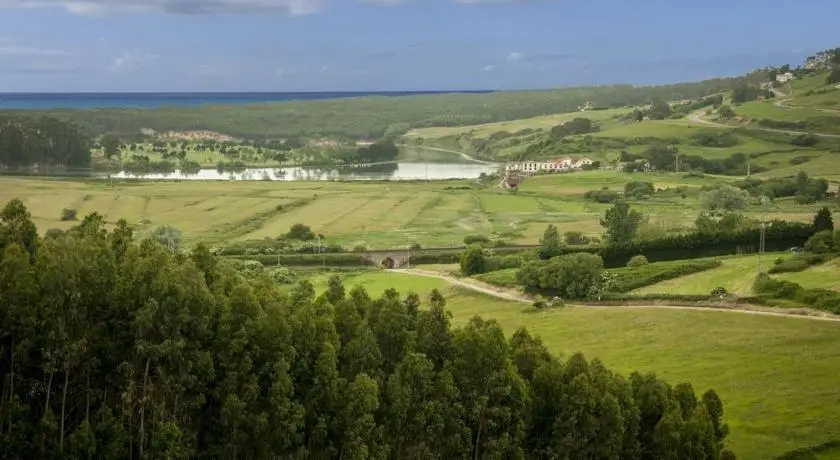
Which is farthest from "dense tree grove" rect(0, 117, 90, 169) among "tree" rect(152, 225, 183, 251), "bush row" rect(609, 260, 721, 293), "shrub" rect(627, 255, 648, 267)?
"bush row" rect(609, 260, 721, 293)

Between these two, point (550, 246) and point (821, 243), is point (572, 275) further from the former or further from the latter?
point (821, 243)

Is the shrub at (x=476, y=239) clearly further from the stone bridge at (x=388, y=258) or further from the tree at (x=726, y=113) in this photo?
the tree at (x=726, y=113)

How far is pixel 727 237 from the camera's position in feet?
236

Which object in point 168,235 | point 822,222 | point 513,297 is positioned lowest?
Result: point 513,297

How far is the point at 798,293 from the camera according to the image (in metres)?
52.6

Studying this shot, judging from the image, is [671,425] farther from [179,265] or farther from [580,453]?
[179,265]

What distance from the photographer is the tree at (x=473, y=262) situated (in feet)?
226

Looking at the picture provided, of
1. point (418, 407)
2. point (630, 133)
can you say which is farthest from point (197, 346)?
point (630, 133)

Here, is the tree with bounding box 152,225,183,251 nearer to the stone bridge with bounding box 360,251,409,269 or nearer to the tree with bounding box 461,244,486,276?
the stone bridge with bounding box 360,251,409,269

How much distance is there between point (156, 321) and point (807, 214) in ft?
254

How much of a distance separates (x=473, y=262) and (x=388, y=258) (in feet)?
33.2

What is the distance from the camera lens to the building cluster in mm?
151500

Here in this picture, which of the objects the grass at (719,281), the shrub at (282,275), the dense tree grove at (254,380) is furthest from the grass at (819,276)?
the shrub at (282,275)

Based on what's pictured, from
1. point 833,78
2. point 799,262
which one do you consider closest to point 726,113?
point 833,78
